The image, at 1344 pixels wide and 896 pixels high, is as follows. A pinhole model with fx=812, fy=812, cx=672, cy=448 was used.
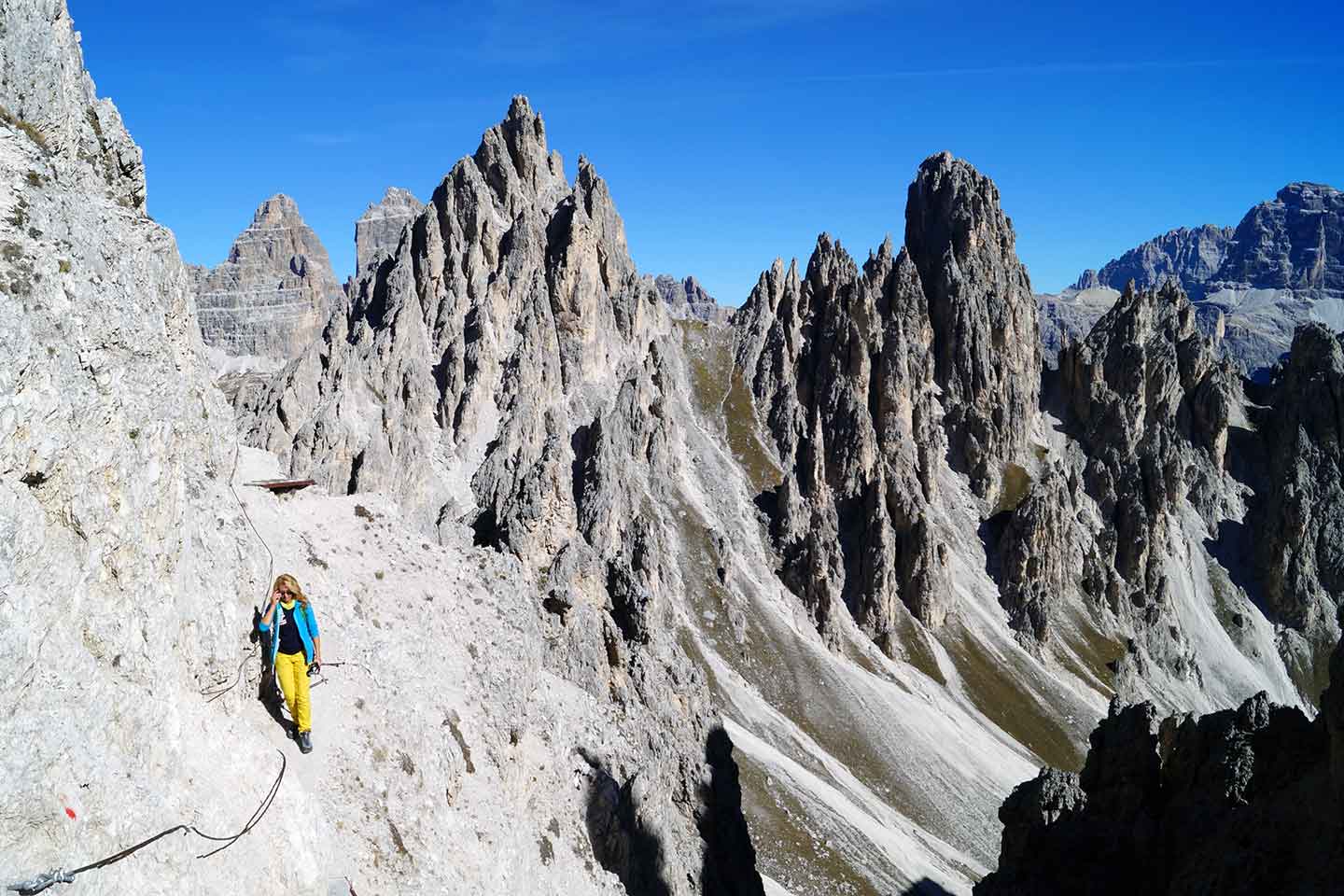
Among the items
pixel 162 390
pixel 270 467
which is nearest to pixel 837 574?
pixel 270 467

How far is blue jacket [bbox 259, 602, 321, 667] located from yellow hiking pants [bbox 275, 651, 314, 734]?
7.5 inches

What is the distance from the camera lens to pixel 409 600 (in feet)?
88.8

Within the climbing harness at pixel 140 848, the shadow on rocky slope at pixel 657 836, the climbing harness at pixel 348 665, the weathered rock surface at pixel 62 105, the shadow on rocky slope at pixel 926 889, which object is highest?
the weathered rock surface at pixel 62 105

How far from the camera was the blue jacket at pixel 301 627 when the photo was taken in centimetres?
1758

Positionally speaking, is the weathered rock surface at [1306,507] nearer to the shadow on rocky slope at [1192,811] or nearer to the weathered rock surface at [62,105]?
the shadow on rocky slope at [1192,811]

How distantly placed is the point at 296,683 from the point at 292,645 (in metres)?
0.85

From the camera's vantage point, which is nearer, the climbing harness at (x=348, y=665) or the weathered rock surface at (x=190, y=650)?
the weathered rock surface at (x=190, y=650)

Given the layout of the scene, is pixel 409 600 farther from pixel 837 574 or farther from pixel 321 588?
pixel 837 574

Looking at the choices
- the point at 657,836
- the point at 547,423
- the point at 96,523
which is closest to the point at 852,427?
the point at 547,423

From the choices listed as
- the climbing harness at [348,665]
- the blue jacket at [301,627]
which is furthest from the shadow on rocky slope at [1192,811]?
the climbing harness at [348,665]

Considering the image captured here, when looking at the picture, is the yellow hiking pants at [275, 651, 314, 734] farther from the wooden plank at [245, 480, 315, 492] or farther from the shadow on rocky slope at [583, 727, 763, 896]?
the shadow on rocky slope at [583, 727, 763, 896]

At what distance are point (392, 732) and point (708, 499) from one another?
9439cm

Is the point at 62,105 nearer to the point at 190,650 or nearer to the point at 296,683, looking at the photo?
the point at 190,650

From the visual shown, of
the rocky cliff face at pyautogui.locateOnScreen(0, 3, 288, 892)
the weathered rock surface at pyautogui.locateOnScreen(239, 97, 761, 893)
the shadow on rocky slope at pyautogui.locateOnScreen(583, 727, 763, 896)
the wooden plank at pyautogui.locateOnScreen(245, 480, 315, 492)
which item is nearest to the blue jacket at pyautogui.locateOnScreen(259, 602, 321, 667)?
the rocky cliff face at pyautogui.locateOnScreen(0, 3, 288, 892)
